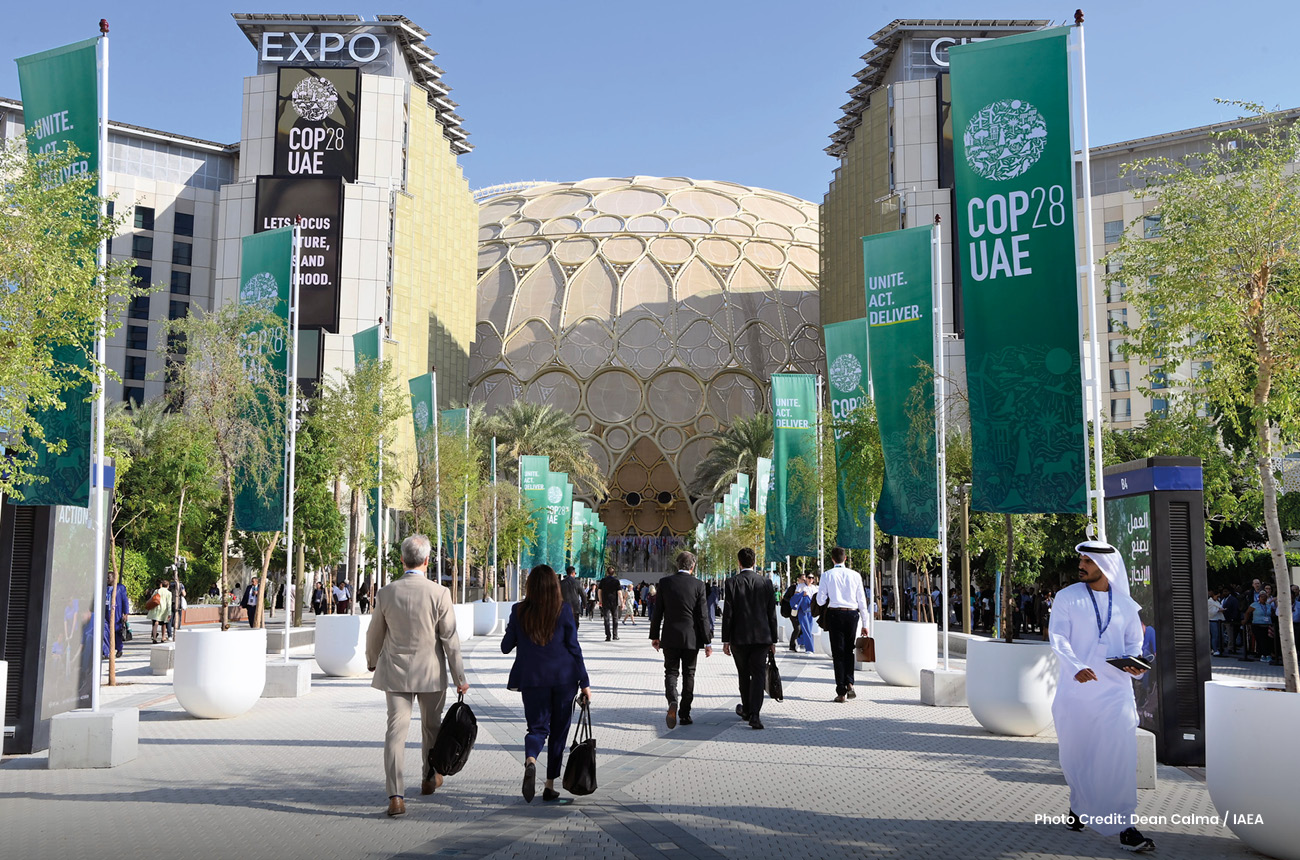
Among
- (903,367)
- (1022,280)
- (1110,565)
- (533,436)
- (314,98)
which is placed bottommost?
(1110,565)

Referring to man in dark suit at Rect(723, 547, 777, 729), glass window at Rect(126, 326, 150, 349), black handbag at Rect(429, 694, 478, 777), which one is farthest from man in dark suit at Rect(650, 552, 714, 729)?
glass window at Rect(126, 326, 150, 349)

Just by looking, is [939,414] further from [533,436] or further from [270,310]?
[533,436]

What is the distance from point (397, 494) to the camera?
48438mm

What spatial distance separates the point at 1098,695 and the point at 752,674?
189 inches

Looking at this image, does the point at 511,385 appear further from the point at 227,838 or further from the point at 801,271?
the point at 227,838

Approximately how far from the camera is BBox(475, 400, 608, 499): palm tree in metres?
55.9

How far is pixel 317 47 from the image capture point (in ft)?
175

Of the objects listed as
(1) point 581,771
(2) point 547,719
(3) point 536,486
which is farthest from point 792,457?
(1) point 581,771

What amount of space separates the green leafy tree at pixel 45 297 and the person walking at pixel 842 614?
322 inches

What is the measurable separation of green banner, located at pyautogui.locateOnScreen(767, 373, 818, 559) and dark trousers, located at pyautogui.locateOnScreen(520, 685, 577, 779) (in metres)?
16.1

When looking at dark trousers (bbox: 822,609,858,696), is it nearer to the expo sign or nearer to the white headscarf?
the white headscarf

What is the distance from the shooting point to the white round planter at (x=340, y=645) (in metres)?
16.2

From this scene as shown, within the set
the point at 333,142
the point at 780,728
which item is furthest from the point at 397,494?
the point at 780,728

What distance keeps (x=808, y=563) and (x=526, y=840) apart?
36135mm
